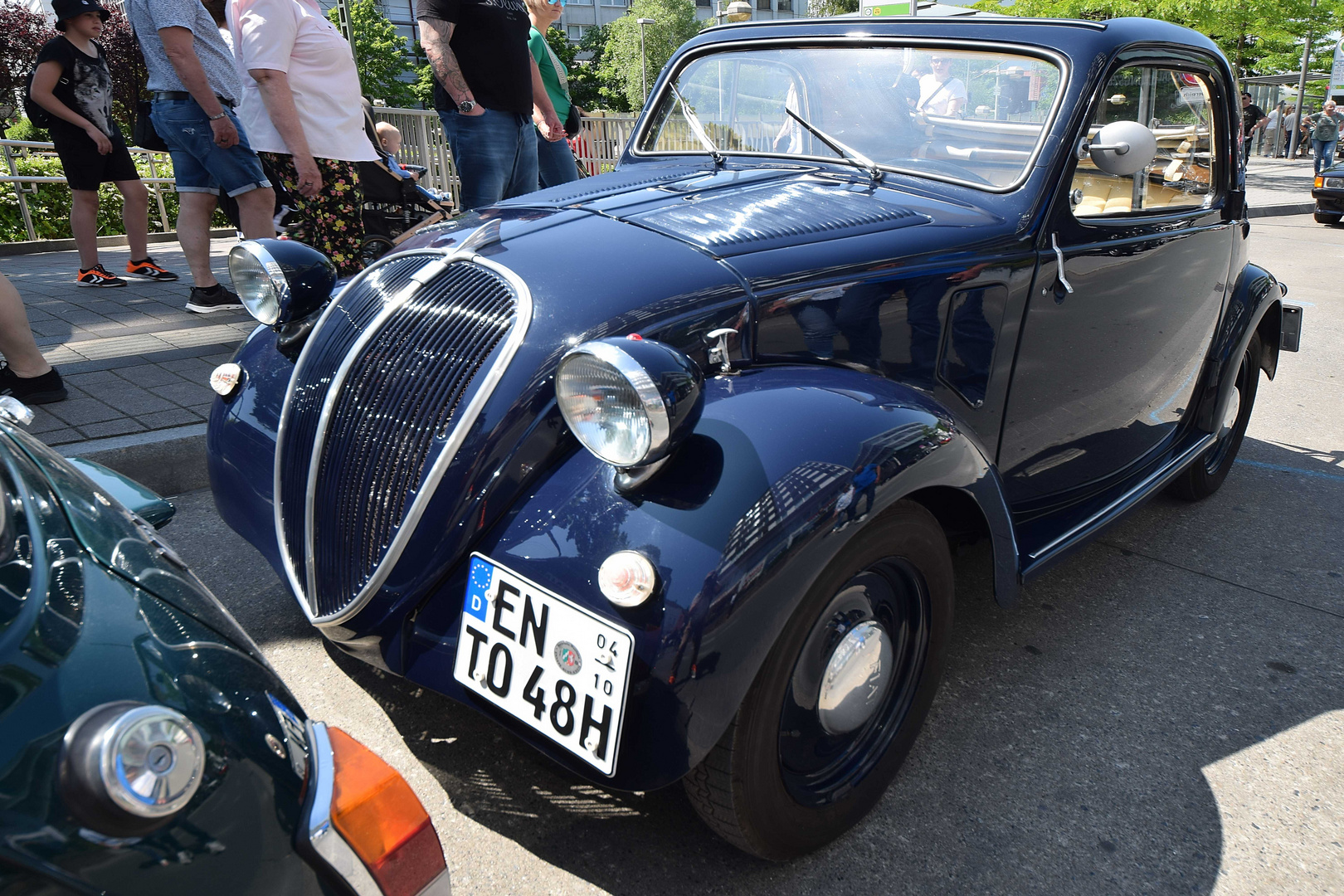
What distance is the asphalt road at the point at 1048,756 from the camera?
6.28 feet

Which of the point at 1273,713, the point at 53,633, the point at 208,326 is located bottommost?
the point at 1273,713

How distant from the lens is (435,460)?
6.05 feet

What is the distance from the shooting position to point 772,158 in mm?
2965

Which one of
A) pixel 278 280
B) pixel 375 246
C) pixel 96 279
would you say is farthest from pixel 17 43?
pixel 278 280

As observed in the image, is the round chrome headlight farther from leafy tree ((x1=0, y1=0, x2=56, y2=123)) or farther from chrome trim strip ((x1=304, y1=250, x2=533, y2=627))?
leafy tree ((x1=0, y1=0, x2=56, y2=123))

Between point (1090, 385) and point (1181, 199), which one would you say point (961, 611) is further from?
point (1181, 199)

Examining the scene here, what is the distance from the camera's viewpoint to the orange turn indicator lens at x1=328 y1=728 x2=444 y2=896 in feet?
3.72

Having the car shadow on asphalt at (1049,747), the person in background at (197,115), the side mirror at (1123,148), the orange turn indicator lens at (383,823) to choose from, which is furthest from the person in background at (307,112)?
the orange turn indicator lens at (383,823)

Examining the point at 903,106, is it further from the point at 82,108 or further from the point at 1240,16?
the point at 1240,16

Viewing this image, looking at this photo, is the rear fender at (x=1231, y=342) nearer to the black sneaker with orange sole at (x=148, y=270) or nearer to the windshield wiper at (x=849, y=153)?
the windshield wiper at (x=849, y=153)

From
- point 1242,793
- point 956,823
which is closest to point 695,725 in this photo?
point 956,823

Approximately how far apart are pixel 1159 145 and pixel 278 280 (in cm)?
280

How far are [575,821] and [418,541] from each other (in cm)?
71

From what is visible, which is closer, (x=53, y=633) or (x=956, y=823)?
(x=53, y=633)
